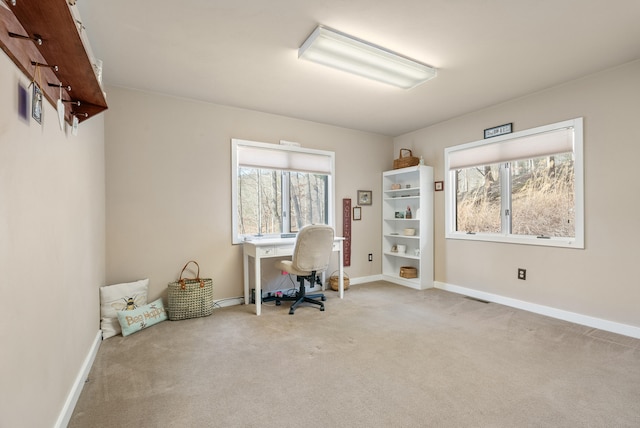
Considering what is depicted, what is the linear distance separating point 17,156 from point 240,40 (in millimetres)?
1701

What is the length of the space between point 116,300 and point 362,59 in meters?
3.17

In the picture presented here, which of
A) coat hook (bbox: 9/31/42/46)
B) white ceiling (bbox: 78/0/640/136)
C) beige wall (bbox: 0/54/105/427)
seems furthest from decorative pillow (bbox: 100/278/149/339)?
coat hook (bbox: 9/31/42/46)

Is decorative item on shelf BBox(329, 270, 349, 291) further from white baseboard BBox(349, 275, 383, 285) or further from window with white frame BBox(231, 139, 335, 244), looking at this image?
window with white frame BBox(231, 139, 335, 244)

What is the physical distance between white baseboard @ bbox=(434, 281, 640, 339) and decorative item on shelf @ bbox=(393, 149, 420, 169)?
1.92 meters

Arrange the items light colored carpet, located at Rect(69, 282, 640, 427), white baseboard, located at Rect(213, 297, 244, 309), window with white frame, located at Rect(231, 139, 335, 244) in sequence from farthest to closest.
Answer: window with white frame, located at Rect(231, 139, 335, 244) < white baseboard, located at Rect(213, 297, 244, 309) < light colored carpet, located at Rect(69, 282, 640, 427)

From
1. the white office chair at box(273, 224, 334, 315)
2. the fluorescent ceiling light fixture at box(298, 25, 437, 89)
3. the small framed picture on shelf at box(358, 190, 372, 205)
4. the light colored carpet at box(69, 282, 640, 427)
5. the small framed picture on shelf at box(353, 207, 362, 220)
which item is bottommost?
the light colored carpet at box(69, 282, 640, 427)

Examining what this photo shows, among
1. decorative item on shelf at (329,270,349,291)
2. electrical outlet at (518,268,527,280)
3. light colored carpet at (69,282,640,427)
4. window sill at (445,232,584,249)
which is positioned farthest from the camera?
decorative item on shelf at (329,270,349,291)

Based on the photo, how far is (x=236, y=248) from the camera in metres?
3.77

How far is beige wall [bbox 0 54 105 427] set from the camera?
1.06 meters

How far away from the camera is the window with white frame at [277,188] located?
3.86 metres

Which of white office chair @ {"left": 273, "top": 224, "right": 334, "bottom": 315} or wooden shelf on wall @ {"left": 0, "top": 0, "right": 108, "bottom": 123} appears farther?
white office chair @ {"left": 273, "top": 224, "right": 334, "bottom": 315}

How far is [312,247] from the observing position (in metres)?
3.39

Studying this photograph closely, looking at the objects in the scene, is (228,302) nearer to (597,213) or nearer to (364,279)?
(364,279)

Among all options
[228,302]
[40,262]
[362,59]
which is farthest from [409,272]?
[40,262]
